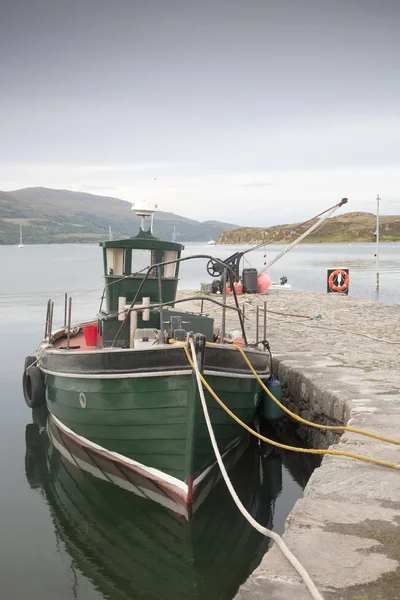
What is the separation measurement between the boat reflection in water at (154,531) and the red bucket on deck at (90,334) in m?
1.90

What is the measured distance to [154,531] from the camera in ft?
24.1

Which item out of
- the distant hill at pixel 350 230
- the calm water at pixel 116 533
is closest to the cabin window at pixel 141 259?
the calm water at pixel 116 533

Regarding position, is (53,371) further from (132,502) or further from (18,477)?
(132,502)

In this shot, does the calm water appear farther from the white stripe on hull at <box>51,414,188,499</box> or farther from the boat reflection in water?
the white stripe on hull at <box>51,414,188,499</box>

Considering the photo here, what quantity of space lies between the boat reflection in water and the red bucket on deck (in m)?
1.90

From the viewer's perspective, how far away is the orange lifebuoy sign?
2855cm

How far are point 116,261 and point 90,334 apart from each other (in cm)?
137

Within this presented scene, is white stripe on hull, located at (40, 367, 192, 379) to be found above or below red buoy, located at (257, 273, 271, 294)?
below

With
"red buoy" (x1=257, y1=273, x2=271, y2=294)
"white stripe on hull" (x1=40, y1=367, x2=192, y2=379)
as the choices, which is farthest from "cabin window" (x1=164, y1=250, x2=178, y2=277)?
"red buoy" (x1=257, y1=273, x2=271, y2=294)

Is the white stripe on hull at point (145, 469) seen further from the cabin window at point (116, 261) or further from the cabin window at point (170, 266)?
the cabin window at point (170, 266)

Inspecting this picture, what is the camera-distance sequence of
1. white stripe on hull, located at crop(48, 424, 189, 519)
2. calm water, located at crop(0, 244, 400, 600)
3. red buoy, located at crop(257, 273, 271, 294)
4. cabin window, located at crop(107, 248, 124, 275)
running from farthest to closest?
red buoy, located at crop(257, 273, 271, 294) → cabin window, located at crop(107, 248, 124, 275) → white stripe on hull, located at crop(48, 424, 189, 519) → calm water, located at crop(0, 244, 400, 600)

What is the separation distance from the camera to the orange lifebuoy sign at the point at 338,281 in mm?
28547

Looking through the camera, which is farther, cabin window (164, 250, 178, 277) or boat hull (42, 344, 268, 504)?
cabin window (164, 250, 178, 277)

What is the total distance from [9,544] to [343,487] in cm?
438
